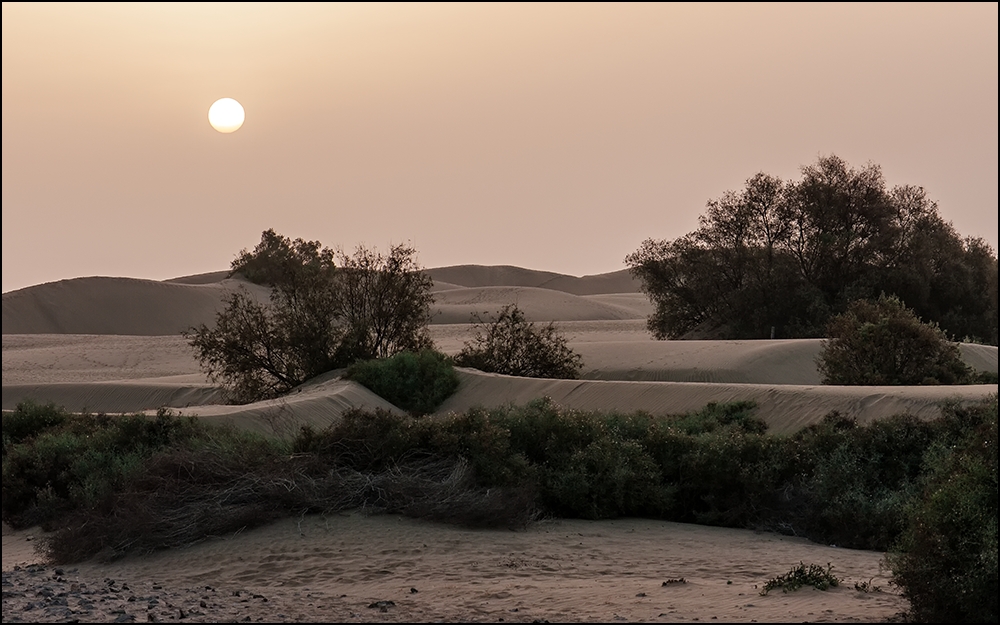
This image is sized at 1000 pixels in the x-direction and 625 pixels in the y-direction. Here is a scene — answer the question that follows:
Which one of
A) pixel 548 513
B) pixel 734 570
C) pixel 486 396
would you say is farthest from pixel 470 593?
pixel 486 396

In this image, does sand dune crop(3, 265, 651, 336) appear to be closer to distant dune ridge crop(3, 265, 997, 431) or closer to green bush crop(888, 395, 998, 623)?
distant dune ridge crop(3, 265, 997, 431)

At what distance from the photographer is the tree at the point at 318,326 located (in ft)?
100

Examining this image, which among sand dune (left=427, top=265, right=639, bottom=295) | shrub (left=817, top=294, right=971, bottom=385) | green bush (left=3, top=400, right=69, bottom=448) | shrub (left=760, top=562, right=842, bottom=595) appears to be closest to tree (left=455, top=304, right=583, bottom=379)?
shrub (left=817, top=294, right=971, bottom=385)

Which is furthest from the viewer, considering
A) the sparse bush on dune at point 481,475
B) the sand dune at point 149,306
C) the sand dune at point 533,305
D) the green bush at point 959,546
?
the sand dune at point 533,305

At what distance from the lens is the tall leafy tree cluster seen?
3953 centimetres

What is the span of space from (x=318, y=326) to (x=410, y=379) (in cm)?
427

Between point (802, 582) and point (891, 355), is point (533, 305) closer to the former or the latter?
point (891, 355)

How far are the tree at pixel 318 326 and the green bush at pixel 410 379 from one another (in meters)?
→ 2.51

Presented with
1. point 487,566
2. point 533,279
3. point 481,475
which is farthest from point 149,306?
point 533,279

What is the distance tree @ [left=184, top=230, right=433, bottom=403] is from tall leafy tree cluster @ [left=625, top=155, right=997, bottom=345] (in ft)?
41.2

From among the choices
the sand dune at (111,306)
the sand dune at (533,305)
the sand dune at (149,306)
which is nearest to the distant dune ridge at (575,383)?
the sand dune at (111,306)

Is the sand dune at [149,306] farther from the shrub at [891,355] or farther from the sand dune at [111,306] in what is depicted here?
the shrub at [891,355]

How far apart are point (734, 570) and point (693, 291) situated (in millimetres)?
29660

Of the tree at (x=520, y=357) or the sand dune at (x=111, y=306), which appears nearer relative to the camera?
the tree at (x=520, y=357)
